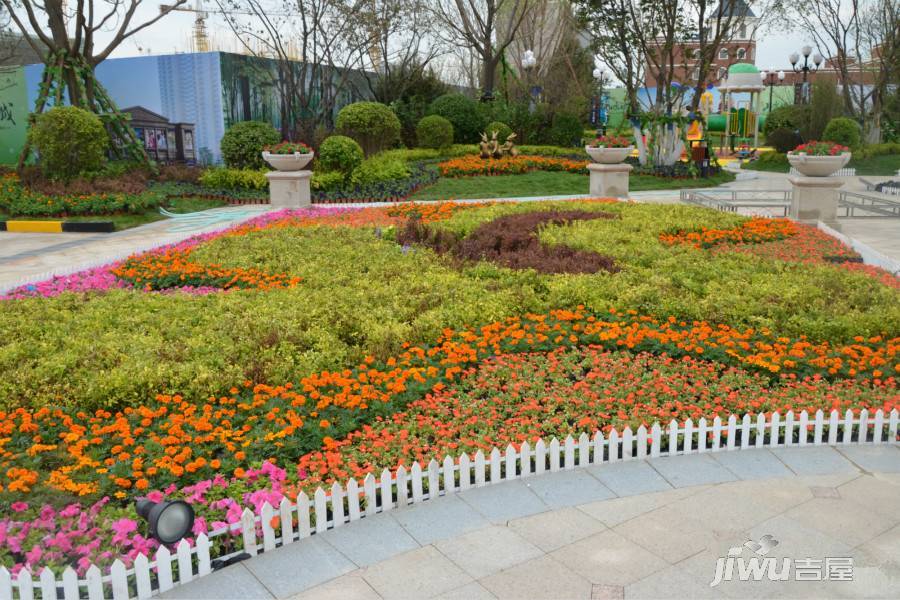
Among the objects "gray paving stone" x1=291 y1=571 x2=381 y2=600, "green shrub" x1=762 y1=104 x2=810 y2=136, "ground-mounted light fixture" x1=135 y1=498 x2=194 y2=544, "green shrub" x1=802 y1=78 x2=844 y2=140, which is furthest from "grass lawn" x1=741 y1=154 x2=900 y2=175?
"ground-mounted light fixture" x1=135 y1=498 x2=194 y2=544

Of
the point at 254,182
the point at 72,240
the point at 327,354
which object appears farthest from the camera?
the point at 254,182

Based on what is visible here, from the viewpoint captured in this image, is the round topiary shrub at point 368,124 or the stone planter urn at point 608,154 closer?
the stone planter urn at point 608,154

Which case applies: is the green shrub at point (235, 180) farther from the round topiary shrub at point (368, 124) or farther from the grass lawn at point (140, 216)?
the round topiary shrub at point (368, 124)

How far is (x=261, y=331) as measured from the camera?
23.0ft

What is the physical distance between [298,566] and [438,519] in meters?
0.83

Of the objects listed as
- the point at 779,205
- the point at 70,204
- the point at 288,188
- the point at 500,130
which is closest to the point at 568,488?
the point at 779,205

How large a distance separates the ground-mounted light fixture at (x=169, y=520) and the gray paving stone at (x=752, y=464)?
3.23 m

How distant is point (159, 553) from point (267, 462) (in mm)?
1103

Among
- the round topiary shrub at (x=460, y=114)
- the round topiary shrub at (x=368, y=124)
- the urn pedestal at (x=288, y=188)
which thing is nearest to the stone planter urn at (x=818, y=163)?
the urn pedestal at (x=288, y=188)

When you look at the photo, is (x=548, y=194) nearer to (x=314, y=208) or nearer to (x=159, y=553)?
(x=314, y=208)

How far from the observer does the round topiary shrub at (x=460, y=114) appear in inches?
1075

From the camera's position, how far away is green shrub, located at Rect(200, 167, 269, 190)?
63.8 feet

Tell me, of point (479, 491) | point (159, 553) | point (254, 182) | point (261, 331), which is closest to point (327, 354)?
point (261, 331)

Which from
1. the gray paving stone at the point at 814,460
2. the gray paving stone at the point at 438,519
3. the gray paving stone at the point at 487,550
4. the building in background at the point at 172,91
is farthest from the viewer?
the building in background at the point at 172,91
